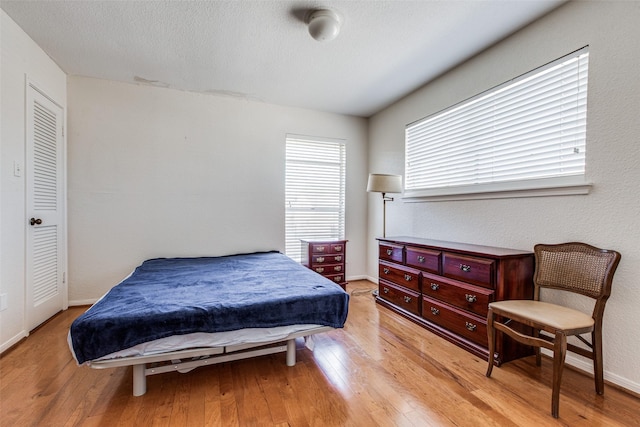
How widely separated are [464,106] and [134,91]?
3.61m

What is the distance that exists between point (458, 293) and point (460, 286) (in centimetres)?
6

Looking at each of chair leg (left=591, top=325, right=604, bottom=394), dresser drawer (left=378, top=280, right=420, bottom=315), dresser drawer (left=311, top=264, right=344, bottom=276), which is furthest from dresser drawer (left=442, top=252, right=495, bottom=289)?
dresser drawer (left=311, top=264, right=344, bottom=276)

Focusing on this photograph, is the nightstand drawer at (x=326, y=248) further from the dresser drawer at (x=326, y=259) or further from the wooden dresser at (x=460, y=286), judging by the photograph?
the wooden dresser at (x=460, y=286)

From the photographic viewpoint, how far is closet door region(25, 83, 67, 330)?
2.39 metres

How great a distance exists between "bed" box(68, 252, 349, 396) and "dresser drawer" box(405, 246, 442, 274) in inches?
40.0

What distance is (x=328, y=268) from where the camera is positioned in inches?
141

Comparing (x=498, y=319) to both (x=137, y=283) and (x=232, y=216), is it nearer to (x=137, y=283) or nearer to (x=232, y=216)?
(x=137, y=283)

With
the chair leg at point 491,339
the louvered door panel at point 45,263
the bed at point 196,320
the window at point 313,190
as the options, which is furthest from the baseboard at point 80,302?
the chair leg at point 491,339

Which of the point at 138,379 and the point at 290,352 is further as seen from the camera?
the point at 290,352

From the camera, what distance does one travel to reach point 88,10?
6.71ft

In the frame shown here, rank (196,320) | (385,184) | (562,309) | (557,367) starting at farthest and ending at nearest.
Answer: (385,184), (562,309), (196,320), (557,367)

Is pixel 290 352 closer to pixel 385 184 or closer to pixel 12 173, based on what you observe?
pixel 385 184

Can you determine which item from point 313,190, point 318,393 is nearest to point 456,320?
point 318,393

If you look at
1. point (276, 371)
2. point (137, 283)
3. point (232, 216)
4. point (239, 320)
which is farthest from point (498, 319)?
point (232, 216)
